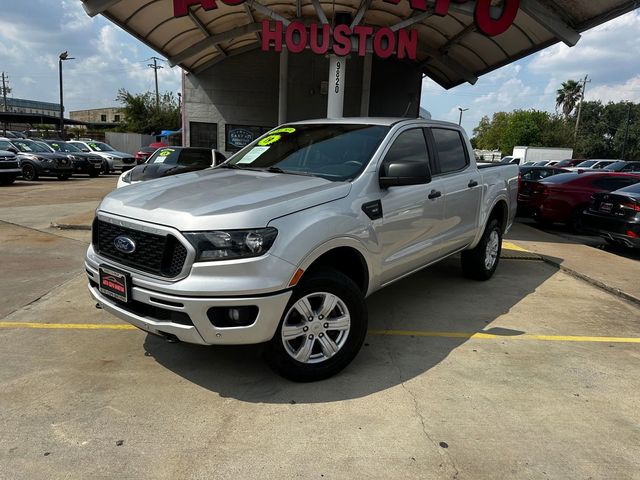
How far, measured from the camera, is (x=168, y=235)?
3.02 m

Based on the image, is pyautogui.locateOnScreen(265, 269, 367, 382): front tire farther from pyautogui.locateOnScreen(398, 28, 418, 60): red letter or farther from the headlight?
pyautogui.locateOnScreen(398, 28, 418, 60): red letter

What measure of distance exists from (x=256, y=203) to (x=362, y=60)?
1657 cm

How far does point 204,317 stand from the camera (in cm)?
296

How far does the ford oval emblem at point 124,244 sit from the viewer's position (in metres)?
3.21

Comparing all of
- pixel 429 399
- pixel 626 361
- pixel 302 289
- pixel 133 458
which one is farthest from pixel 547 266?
pixel 133 458

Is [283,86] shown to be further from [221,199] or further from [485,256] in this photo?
[221,199]

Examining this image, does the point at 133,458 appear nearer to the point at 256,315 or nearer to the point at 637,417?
the point at 256,315

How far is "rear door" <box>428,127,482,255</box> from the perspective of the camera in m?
4.98

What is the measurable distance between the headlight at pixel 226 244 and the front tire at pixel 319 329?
1.39 feet

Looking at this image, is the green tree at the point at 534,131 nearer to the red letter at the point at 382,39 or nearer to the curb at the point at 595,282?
the red letter at the point at 382,39

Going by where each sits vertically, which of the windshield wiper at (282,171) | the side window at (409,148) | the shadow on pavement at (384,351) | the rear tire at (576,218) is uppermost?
the side window at (409,148)

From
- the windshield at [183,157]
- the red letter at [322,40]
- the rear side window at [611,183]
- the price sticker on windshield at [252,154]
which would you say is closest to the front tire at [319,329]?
the price sticker on windshield at [252,154]

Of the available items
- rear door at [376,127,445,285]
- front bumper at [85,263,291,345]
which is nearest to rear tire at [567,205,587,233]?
rear door at [376,127,445,285]

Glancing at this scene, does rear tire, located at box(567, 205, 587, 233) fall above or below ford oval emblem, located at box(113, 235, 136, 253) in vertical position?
below
